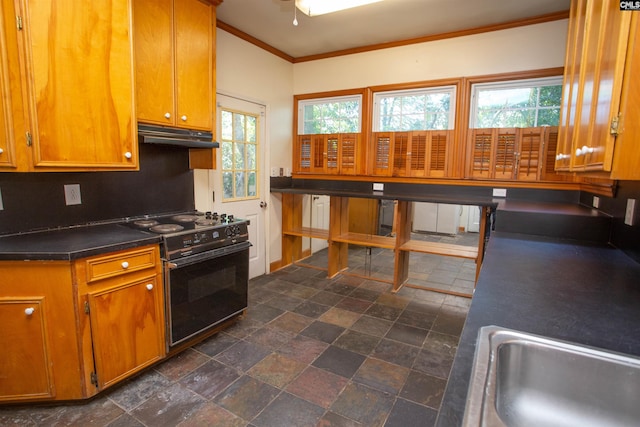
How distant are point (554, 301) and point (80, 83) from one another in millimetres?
2518

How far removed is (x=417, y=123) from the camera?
3.67 metres

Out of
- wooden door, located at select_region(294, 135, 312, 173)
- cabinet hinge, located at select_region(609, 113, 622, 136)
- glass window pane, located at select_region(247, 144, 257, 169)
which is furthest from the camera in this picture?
wooden door, located at select_region(294, 135, 312, 173)

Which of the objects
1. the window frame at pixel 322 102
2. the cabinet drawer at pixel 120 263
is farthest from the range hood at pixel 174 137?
the window frame at pixel 322 102

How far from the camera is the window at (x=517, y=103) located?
10.1 ft

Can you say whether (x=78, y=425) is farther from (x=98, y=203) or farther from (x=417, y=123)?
(x=417, y=123)

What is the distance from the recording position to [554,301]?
114cm

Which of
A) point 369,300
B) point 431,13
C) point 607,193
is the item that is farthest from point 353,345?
point 431,13

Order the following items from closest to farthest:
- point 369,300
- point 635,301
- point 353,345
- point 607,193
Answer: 1. point 635,301
2. point 607,193
3. point 353,345
4. point 369,300

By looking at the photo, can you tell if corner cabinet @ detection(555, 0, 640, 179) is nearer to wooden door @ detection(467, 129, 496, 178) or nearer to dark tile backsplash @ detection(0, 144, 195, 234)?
wooden door @ detection(467, 129, 496, 178)

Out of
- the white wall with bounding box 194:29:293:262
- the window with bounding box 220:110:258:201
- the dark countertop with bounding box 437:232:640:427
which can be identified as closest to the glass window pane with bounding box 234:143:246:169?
the window with bounding box 220:110:258:201

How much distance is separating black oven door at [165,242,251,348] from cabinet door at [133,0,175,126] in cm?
104

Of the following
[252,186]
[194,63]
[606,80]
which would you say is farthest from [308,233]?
[606,80]

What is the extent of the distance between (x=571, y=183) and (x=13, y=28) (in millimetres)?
4084

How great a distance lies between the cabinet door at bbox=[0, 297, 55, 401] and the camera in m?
1.64
